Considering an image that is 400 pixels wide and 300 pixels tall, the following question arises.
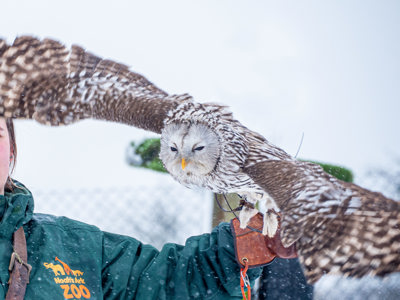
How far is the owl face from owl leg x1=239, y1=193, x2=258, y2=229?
0.26 m

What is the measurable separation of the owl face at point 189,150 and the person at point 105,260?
42 cm

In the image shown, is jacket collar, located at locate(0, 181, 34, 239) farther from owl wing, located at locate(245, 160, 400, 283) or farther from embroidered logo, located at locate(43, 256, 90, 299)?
owl wing, located at locate(245, 160, 400, 283)

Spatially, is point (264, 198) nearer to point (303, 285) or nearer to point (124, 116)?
point (303, 285)

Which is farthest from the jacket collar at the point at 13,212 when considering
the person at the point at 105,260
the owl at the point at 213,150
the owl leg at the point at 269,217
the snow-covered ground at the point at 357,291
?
the snow-covered ground at the point at 357,291

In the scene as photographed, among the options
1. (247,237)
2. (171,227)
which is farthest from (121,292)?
(171,227)

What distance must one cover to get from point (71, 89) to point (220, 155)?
763mm

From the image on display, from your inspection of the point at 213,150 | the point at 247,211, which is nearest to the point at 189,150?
the point at 213,150

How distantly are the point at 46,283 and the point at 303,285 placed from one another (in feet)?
4.17

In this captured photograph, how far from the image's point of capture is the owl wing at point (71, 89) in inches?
73.9

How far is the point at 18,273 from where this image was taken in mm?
1549

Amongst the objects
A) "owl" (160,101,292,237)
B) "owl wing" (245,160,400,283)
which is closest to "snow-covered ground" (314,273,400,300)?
"owl" (160,101,292,237)

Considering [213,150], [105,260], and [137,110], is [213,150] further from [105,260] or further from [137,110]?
[105,260]

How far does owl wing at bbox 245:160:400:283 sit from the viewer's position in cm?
139

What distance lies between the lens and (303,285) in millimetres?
2287
